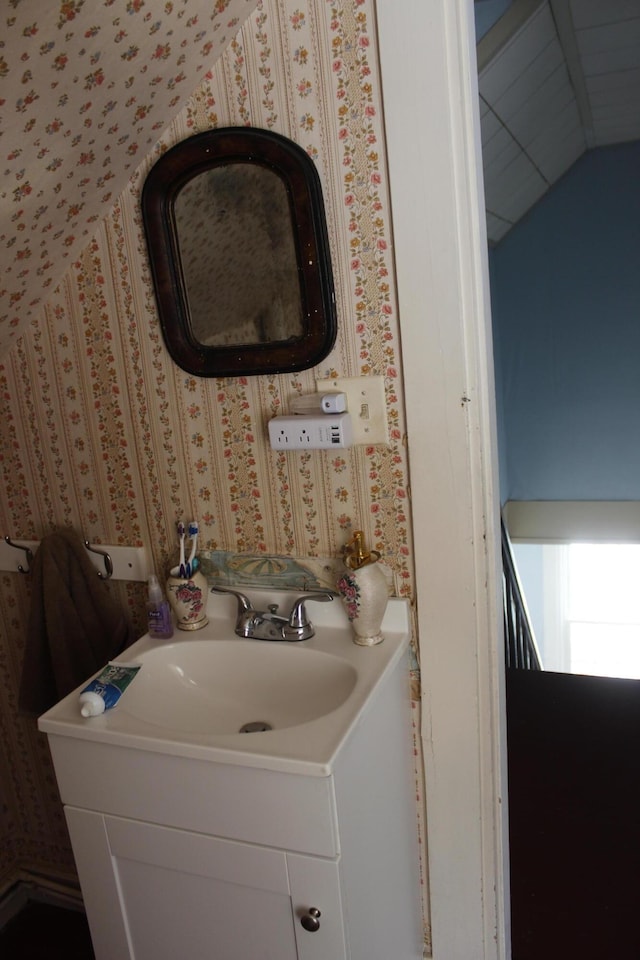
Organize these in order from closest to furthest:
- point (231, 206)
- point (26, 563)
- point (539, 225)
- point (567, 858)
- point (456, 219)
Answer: point (456, 219), point (231, 206), point (26, 563), point (567, 858), point (539, 225)

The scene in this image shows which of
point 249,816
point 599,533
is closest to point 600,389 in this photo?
point 599,533

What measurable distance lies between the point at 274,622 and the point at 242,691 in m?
0.15

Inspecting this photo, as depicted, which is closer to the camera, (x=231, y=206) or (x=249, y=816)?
(x=249, y=816)

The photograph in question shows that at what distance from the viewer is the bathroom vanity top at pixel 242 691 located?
1166 mm

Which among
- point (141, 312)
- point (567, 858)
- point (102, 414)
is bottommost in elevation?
point (567, 858)

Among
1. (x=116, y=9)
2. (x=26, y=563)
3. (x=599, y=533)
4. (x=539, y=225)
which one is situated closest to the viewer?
(x=116, y=9)

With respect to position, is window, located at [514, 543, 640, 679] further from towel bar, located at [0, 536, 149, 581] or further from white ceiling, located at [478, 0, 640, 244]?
towel bar, located at [0, 536, 149, 581]

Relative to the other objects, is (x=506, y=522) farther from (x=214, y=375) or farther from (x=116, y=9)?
(x=116, y=9)

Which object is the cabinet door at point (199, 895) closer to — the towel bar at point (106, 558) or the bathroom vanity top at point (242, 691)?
the bathroom vanity top at point (242, 691)

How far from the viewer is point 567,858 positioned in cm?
199

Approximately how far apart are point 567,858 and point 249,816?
125 cm

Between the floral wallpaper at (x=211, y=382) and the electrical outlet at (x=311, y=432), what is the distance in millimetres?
71

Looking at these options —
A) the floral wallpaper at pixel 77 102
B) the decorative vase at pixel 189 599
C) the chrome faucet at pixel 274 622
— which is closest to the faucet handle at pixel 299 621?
the chrome faucet at pixel 274 622

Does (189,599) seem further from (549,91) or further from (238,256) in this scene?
(549,91)
